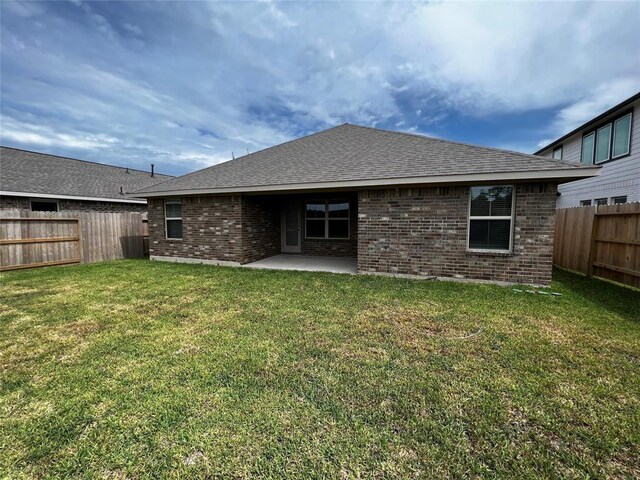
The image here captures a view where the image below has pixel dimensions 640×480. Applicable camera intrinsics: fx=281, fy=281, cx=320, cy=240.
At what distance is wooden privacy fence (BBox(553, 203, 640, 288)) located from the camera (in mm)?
6336

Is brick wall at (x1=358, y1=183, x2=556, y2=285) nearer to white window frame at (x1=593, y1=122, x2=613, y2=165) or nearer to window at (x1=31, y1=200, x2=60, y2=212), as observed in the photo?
white window frame at (x1=593, y1=122, x2=613, y2=165)

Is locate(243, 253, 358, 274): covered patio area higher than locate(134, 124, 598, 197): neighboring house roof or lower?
lower

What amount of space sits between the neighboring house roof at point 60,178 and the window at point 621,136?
773 inches

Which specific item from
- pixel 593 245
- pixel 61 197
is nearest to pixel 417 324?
pixel 593 245

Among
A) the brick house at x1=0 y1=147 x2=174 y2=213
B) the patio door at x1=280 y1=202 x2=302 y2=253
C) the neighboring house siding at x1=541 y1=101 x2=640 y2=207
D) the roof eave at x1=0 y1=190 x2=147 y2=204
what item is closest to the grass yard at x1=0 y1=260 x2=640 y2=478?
the patio door at x1=280 y1=202 x2=302 y2=253

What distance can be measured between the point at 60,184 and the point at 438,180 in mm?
16522

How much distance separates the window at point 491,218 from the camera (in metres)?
6.64

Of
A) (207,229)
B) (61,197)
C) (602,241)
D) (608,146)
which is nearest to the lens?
(602,241)

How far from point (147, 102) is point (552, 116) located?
26668 millimetres

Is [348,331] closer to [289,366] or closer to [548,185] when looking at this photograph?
[289,366]

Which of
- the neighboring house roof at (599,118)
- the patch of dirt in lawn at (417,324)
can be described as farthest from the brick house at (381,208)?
the neighboring house roof at (599,118)

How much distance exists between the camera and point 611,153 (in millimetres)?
10703

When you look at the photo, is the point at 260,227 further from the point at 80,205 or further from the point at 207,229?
the point at 80,205

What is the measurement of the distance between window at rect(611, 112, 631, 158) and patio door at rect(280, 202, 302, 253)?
12.0 metres
